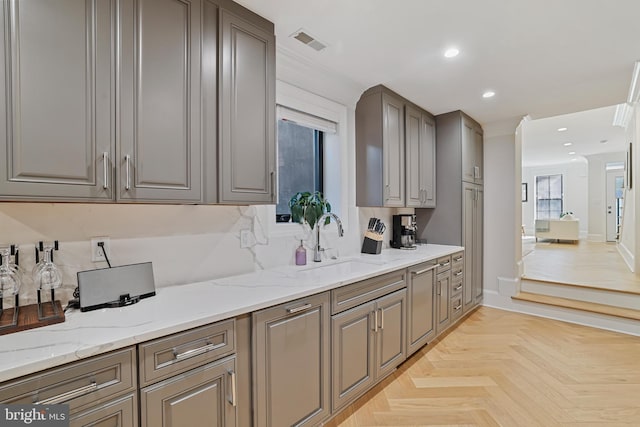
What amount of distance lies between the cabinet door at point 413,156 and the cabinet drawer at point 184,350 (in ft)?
7.84

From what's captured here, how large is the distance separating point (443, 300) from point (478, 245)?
1.32 meters

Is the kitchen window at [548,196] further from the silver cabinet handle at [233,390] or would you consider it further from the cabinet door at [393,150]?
the silver cabinet handle at [233,390]

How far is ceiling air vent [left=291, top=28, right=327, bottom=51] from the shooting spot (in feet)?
6.54

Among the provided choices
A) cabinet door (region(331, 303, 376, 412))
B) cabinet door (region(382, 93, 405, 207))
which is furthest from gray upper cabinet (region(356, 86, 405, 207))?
cabinet door (region(331, 303, 376, 412))

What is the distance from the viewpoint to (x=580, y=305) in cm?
365

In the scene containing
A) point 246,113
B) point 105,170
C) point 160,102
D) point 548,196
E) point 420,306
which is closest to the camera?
point 105,170

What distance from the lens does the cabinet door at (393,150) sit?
2.87 meters

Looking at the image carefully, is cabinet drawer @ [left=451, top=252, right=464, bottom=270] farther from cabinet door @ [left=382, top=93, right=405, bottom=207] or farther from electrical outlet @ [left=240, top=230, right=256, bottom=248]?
electrical outlet @ [left=240, top=230, right=256, bottom=248]

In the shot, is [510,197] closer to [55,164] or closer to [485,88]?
[485,88]

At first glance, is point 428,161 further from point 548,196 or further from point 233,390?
point 548,196

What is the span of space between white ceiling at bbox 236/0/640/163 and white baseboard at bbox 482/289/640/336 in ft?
7.61

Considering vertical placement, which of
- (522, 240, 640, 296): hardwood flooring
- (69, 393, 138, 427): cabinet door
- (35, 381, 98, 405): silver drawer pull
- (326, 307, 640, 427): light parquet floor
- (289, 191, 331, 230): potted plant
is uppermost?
(289, 191, 331, 230): potted plant

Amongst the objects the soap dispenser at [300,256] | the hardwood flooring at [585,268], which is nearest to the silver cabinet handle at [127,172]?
the soap dispenser at [300,256]

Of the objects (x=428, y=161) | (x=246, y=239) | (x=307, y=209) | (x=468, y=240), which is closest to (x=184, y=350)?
(x=246, y=239)
